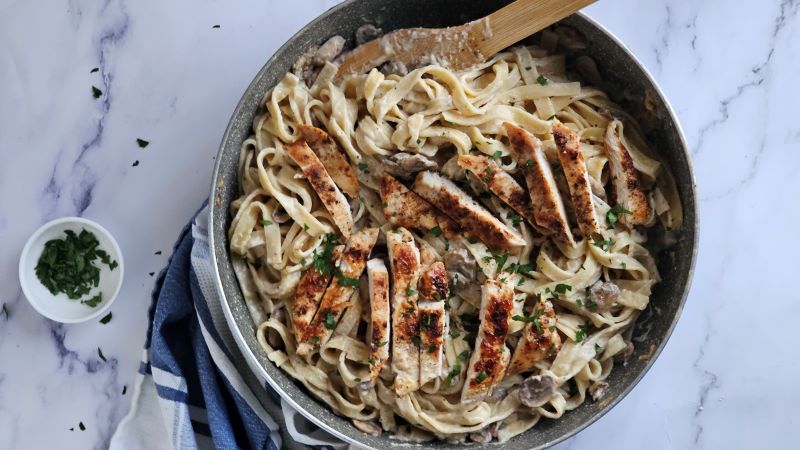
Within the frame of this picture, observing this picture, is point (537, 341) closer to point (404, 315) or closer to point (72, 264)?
point (404, 315)

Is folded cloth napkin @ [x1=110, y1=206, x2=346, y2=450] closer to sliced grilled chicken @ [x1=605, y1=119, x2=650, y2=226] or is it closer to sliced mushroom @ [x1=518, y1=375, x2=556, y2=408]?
sliced mushroom @ [x1=518, y1=375, x2=556, y2=408]

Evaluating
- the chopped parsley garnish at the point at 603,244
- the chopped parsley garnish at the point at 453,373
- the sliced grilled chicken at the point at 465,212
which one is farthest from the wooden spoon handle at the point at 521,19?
the chopped parsley garnish at the point at 453,373

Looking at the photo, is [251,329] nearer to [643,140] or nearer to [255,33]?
[255,33]

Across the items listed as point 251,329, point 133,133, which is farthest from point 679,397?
point 133,133

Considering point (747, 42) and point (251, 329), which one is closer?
point (251, 329)

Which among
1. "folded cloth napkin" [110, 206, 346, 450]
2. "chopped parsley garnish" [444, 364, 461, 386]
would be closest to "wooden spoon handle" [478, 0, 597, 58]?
"chopped parsley garnish" [444, 364, 461, 386]

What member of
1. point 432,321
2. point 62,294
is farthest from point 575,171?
point 62,294
